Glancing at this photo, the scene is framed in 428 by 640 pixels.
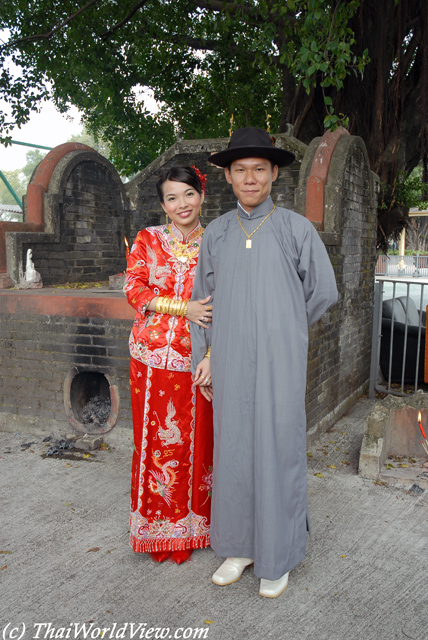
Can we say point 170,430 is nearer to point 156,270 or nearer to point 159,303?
point 159,303

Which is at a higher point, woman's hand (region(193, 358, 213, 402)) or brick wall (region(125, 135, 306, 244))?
brick wall (region(125, 135, 306, 244))

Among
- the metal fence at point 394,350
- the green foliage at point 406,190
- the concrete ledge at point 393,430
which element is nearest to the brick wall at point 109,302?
the metal fence at point 394,350

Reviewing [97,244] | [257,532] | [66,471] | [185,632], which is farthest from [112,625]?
[97,244]

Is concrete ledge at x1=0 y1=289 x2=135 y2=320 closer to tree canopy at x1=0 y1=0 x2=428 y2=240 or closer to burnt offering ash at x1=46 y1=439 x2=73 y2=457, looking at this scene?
burnt offering ash at x1=46 y1=439 x2=73 y2=457

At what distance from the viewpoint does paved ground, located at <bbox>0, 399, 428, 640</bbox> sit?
2543mm

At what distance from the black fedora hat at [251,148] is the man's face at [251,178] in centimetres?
3

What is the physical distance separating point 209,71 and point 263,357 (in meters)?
10.2

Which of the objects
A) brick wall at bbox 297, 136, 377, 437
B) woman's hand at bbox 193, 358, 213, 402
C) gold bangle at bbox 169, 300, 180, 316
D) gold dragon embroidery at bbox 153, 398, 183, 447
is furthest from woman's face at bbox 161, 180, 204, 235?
brick wall at bbox 297, 136, 377, 437

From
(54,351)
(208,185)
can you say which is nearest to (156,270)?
(54,351)

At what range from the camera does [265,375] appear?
2.63m

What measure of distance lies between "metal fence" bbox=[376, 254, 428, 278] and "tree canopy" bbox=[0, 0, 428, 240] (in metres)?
16.8

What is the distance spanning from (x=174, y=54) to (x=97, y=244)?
5.61 metres

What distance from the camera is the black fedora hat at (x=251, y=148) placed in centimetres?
260

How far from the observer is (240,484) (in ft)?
9.05
